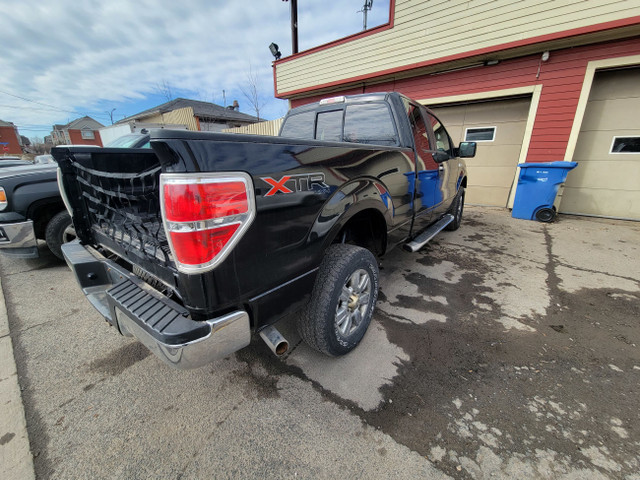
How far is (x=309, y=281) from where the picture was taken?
5.34ft

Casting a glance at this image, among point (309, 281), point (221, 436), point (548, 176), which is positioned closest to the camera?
point (221, 436)

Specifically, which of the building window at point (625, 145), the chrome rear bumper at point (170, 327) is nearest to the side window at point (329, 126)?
the chrome rear bumper at point (170, 327)

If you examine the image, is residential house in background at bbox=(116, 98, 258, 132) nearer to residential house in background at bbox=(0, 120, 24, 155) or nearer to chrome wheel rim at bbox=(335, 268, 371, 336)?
chrome wheel rim at bbox=(335, 268, 371, 336)

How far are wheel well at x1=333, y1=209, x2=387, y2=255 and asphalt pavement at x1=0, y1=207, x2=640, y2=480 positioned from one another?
0.68m

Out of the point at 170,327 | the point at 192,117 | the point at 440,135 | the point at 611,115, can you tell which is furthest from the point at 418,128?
the point at 192,117

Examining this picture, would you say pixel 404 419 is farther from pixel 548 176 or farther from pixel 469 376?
pixel 548 176

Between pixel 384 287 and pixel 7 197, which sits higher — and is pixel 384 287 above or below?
below

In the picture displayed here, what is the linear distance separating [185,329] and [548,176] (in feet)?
23.4

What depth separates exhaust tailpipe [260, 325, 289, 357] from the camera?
1430mm

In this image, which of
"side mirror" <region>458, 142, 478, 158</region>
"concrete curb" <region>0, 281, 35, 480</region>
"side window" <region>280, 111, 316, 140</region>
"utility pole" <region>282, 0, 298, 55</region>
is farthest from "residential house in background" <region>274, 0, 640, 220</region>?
"concrete curb" <region>0, 281, 35, 480</region>

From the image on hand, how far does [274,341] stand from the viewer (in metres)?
1.45

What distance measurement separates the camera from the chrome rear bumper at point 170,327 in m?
1.15

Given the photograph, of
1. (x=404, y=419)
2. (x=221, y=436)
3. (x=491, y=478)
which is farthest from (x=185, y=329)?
(x=491, y=478)

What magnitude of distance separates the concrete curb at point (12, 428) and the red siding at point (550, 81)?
8.66 meters
